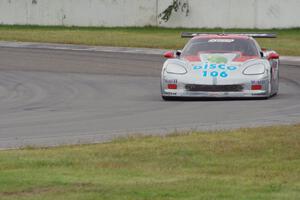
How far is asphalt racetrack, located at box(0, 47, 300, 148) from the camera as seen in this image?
1334 cm

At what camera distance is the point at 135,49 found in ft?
114

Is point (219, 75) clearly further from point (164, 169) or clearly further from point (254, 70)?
point (164, 169)

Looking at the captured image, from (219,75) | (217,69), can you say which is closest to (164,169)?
(219,75)

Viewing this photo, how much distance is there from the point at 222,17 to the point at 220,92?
86.8 ft

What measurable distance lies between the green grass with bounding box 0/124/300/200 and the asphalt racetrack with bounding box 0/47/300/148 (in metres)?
1.17

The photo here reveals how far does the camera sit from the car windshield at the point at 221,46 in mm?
19031

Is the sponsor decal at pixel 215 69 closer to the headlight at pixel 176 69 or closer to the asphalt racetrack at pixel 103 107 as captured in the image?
the headlight at pixel 176 69

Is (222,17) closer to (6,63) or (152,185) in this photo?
(6,63)

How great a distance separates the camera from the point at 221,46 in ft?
63.1

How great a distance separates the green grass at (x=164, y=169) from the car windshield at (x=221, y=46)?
6.69 meters

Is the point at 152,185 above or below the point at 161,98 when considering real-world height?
above

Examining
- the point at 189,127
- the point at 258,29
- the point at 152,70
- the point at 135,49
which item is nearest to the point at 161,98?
the point at 189,127

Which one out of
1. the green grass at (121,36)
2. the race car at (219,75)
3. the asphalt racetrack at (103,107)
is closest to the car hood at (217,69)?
the race car at (219,75)

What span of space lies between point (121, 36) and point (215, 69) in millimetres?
22043
